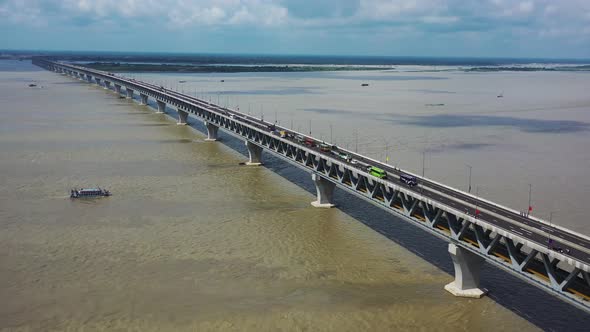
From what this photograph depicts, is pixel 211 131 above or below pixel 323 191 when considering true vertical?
above

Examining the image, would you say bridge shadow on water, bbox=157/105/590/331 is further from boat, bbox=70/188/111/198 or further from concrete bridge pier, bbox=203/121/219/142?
concrete bridge pier, bbox=203/121/219/142

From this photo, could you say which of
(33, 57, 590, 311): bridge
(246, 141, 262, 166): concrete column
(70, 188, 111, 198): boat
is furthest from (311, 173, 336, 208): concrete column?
(70, 188, 111, 198): boat

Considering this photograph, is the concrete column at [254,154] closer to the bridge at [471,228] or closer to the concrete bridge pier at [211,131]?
the bridge at [471,228]

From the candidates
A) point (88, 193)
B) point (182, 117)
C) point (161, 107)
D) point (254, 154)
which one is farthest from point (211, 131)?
point (161, 107)

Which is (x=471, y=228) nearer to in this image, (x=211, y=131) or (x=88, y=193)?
(x=88, y=193)

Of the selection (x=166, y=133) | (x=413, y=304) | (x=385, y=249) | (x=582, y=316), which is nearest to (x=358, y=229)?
(x=385, y=249)

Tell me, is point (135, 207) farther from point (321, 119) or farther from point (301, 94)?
point (301, 94)
